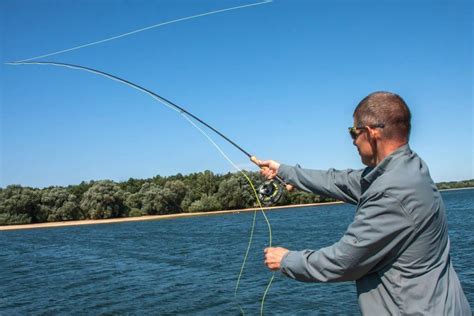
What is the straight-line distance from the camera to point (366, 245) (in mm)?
1925

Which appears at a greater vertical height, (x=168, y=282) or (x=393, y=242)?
(x=393, y=242)

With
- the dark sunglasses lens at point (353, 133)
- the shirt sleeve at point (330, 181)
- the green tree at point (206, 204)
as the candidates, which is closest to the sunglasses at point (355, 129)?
the dark sunglasses lens at point (353, 133)

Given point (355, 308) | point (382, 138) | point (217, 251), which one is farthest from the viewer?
point (217, 251)

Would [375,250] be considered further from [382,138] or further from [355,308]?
[355,308]

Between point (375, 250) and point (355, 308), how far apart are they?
1152cm

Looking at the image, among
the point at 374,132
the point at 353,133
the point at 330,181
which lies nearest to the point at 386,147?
the point at 374,132

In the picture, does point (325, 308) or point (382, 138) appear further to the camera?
point (325, 308)

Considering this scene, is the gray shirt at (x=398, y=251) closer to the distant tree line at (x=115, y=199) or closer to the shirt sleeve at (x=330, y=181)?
the shirt sleeve at (x=330, y=181)

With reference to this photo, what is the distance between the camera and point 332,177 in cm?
280

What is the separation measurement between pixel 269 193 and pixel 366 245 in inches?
113

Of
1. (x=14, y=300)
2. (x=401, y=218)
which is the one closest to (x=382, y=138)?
(x=401, y=218)

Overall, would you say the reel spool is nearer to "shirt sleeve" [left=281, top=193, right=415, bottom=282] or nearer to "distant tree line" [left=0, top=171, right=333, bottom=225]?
"shirt sleeve" [left=281, top=193, right=415, bottom=282]

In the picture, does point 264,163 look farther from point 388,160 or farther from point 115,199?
point 115,199

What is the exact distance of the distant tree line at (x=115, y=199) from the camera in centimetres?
6406
